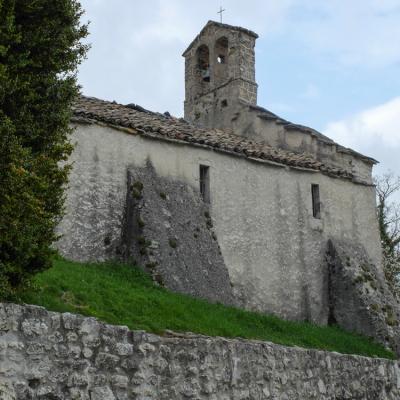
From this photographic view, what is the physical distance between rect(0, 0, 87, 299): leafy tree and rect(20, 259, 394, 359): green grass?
2.08 ft

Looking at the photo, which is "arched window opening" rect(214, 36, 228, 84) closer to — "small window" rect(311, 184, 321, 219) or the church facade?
the church facade

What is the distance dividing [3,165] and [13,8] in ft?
6.59

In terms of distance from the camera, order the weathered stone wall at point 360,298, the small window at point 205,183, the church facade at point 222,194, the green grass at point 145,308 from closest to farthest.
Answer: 1. the green grass at point 145,308
2. the church facade at point 222,194
3. the small window at point 205,183
4. the weathered stone wall at point 360,298

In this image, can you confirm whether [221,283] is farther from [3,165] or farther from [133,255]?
[3,165]

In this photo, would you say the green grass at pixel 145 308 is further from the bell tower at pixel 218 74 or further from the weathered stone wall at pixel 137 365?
the bell tower at pixel 218 74

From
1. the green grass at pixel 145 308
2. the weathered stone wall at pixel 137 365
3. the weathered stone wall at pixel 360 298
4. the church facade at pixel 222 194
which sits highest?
the church facade at pixel 222 194

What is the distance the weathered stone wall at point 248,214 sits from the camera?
15479mm

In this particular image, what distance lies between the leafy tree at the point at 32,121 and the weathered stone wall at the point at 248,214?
576 cm

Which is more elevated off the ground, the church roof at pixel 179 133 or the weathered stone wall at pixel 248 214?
the church roof at pixel 179 133

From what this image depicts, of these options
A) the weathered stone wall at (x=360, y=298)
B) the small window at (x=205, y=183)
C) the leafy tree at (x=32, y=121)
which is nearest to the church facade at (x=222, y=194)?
the small window at (x=205, y=183)

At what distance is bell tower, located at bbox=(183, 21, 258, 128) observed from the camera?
74.9 ft

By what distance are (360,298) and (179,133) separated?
6563 millimetres

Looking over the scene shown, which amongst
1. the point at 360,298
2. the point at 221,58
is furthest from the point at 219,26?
the point at 360,298

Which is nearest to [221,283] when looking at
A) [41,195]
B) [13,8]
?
[41,195]
